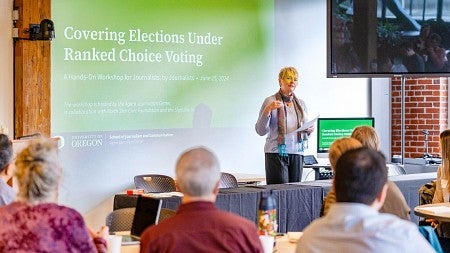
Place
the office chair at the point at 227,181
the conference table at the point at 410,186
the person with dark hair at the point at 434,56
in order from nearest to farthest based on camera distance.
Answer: the conference table at the point at 410,186
the office chair at the point at 227,181
the person with dark hair at the point at 434,56

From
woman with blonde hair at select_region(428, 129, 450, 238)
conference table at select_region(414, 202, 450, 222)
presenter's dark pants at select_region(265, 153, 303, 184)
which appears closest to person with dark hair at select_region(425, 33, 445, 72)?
presenter's dark pants at select_region(265, 153, 303, 184)

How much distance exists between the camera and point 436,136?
11203 millimetres

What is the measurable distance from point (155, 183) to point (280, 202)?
166 cm

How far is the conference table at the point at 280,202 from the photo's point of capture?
645cm

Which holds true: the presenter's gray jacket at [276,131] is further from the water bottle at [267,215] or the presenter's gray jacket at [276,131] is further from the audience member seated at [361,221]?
the audience member seated at [361,221]

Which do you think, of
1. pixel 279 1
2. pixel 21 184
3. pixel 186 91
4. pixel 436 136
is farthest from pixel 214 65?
pixel 21 184

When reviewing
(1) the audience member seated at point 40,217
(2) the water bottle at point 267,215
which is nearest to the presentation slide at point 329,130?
(2) the water bottle at point 267,215

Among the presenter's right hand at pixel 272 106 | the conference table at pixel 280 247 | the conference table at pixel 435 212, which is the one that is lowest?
the conference table at pixel 280 247

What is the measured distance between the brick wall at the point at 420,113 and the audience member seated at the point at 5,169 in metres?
7.41

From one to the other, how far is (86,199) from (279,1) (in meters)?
3.32

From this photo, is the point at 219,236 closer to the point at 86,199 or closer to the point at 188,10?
the point at 86,199

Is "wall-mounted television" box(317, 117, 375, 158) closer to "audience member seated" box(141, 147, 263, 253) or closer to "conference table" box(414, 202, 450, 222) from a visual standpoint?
"conference table" box(414, 202, 450, 222)

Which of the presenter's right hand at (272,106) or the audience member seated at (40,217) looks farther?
the presenter's right hand at (272,106)

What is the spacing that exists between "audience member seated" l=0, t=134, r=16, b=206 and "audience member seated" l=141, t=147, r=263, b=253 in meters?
1.55
